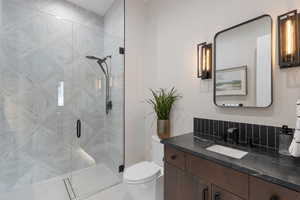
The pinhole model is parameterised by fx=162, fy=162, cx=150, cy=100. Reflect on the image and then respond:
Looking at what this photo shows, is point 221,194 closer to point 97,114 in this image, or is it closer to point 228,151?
point 228,151

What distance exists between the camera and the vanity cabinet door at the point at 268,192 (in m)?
0.77

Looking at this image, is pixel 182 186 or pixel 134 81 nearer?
pixel 182 186

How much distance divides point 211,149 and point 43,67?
2547mm

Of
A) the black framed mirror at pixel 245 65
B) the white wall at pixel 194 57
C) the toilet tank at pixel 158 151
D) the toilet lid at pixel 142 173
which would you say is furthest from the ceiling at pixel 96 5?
the toilet lid at pixel 142 173

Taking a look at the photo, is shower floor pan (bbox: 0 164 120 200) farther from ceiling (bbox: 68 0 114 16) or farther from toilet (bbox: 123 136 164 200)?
ceiling (bbox: 68 0 114 16)

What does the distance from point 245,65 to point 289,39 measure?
0.36 meters

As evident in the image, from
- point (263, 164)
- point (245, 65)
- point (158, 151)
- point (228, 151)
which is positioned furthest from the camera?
point (158, 151)

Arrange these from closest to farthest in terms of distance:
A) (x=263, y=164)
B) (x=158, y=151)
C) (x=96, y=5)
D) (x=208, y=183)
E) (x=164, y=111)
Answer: (x=263, y=164)
(x=208, y=183)
(x=158, y=151)
(x=164, y=111)
(x=96, y=5)

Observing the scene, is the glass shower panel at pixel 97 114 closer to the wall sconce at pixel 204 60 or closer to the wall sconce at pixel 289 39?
the wall sconce at pixel 204 60

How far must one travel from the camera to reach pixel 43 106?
244 centimetres

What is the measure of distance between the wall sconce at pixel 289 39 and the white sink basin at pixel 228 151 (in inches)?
29.2

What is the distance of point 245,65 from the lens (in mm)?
1498

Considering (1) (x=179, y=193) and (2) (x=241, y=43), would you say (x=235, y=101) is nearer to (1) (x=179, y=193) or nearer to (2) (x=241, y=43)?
(2) (x=241, y=43)

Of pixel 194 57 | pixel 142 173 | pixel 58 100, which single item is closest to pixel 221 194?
pixel 142 173
